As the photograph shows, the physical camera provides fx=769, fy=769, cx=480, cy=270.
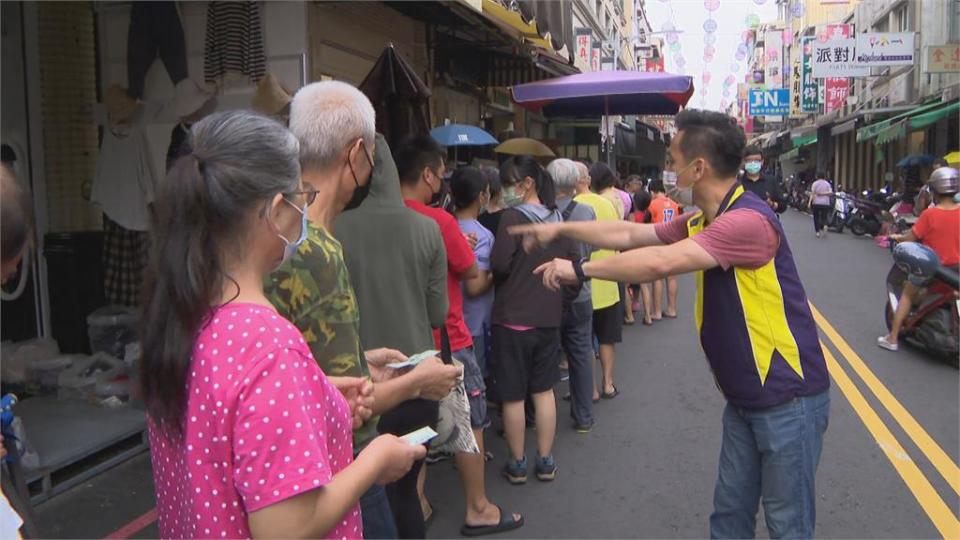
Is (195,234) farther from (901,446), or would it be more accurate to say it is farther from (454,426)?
(901,446)

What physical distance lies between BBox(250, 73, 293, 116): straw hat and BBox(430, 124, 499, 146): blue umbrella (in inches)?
105

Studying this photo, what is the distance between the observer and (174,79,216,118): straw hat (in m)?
5.36

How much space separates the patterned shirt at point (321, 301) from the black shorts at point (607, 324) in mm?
4373

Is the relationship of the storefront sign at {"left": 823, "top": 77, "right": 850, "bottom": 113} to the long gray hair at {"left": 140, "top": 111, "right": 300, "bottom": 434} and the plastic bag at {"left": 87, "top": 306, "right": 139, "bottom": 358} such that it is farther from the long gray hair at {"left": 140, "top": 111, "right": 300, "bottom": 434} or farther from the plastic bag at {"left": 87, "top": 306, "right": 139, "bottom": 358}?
the long gray hair at {"left": 140, "top": 111, "right": 300, "bottom": 434}

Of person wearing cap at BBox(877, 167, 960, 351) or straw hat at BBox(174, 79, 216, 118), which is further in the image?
person wearing cap at BBox(877, 167, 960, 351)

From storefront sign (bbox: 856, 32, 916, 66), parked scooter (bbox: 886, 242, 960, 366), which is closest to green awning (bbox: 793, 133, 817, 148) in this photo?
storefront sign (bbox: 856, 32, 916, 66)

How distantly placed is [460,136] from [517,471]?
3922mm

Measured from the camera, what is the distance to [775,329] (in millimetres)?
2865

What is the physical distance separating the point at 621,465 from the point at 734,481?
195 centimetres

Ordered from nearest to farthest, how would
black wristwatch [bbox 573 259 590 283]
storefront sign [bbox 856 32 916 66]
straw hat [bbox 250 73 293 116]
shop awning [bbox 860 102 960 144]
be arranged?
black wristwatch [bbox 573 259 590 283]
straw hat [bbox 250 73 293 116]
shop awning [bbox 860 102 960 144]
storefront sign [bbox 856 32 916 66]

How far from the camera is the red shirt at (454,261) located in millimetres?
3822

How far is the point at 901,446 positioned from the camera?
5.25 m

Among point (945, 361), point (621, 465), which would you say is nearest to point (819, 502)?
point (621, 465)

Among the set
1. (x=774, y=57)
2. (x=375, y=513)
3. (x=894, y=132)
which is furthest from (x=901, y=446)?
(x=774, y=57)
